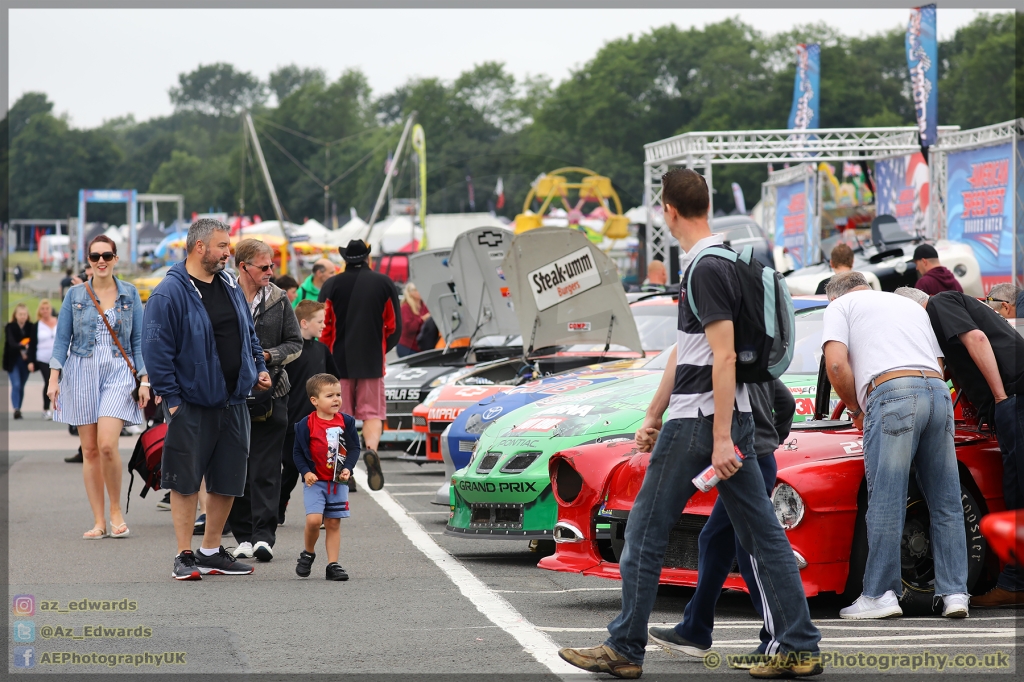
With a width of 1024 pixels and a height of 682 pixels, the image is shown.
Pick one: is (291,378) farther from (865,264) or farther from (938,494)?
(865,264)

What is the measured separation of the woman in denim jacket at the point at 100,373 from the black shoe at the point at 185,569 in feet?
5.50

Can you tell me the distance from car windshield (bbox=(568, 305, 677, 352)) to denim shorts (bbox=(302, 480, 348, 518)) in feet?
14.1

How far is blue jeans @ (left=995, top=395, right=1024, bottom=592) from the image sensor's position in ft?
20.5

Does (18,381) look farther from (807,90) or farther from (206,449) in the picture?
(807,90)

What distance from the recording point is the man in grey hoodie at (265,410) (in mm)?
8109

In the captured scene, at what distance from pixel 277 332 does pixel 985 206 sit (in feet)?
52.4

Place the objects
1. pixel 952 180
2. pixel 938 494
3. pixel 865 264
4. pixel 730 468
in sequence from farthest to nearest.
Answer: pixel 952 180 < pixel 865 264 < pixel 938 494 < pixel 730 468

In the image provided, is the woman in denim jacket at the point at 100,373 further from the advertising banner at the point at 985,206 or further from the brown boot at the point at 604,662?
the advertising banner at the point at 985,206

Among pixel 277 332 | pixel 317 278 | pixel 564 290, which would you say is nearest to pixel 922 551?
pixel 277 332

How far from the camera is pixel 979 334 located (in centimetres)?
638

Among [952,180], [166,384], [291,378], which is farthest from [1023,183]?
[166,384]

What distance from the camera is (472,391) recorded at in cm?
1143

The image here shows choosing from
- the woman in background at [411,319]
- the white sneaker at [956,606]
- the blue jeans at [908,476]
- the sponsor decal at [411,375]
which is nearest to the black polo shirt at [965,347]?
the blue jeans at [908,476]

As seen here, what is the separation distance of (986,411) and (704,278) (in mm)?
2548
